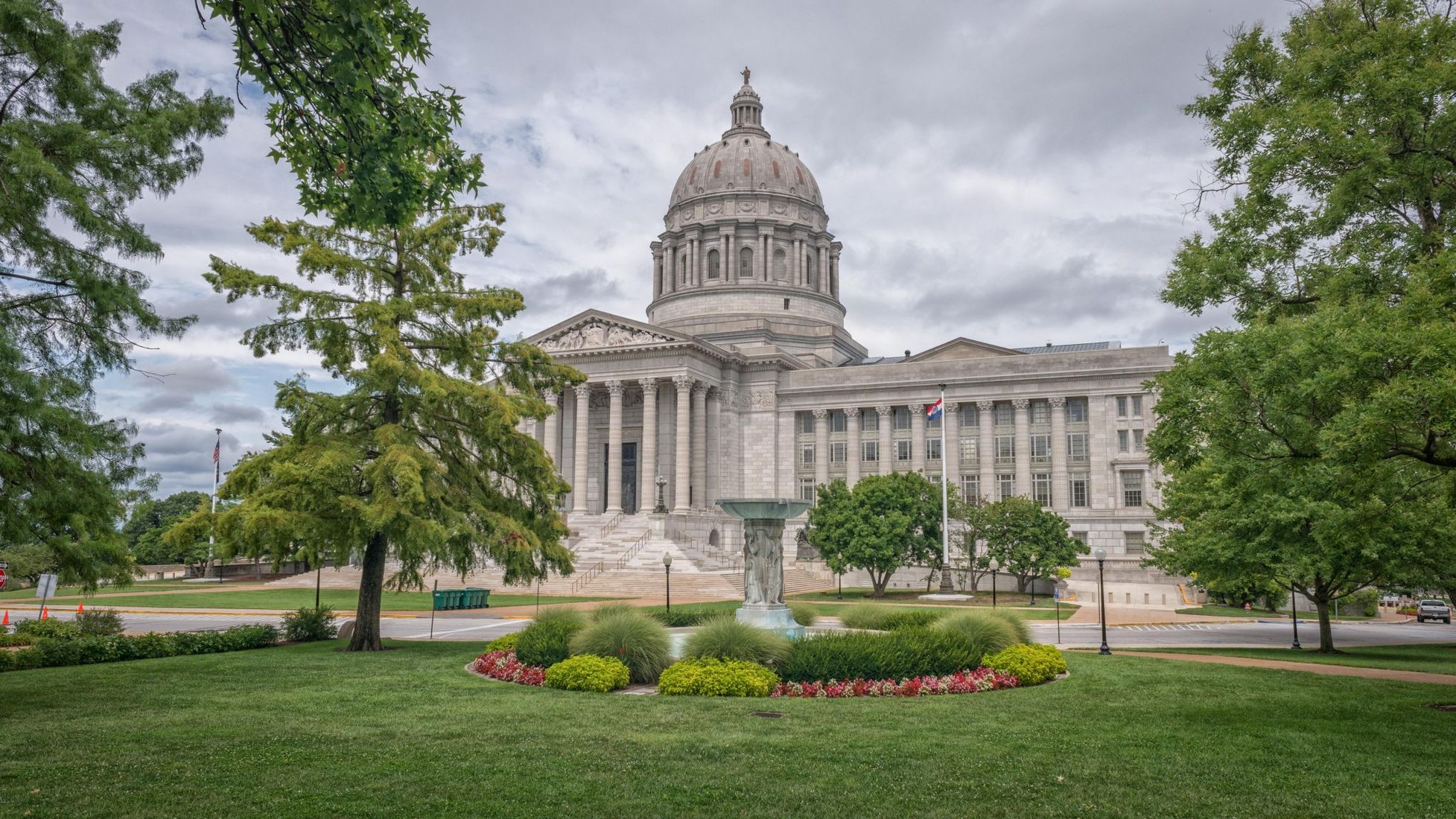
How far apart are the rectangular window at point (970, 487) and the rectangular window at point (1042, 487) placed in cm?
376

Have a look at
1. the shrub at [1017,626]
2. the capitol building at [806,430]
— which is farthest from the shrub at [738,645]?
the capitol building at [806,430]

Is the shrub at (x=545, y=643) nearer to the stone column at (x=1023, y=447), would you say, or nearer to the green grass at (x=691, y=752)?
the green grass at (x=691, y=752)

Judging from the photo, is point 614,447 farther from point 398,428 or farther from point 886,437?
point 398,428

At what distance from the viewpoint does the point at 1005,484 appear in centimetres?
7550

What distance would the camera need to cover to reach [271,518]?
22.3 m

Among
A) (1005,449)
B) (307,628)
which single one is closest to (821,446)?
(1005,449)

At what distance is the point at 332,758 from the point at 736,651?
8.68 metres

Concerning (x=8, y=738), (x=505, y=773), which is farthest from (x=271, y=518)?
(x=505, y=773)

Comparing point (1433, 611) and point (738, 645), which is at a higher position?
point (738, 645)

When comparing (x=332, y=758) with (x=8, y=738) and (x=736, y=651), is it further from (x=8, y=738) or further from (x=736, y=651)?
(x=736, y=651)

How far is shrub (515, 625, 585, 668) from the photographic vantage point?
20.4 metres

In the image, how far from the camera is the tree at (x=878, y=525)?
54.8 metres

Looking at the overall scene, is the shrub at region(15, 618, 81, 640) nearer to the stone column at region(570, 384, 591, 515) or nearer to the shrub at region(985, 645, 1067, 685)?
the shrub at region(985, 645, 1067, 685)

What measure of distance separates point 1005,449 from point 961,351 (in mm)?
9895
